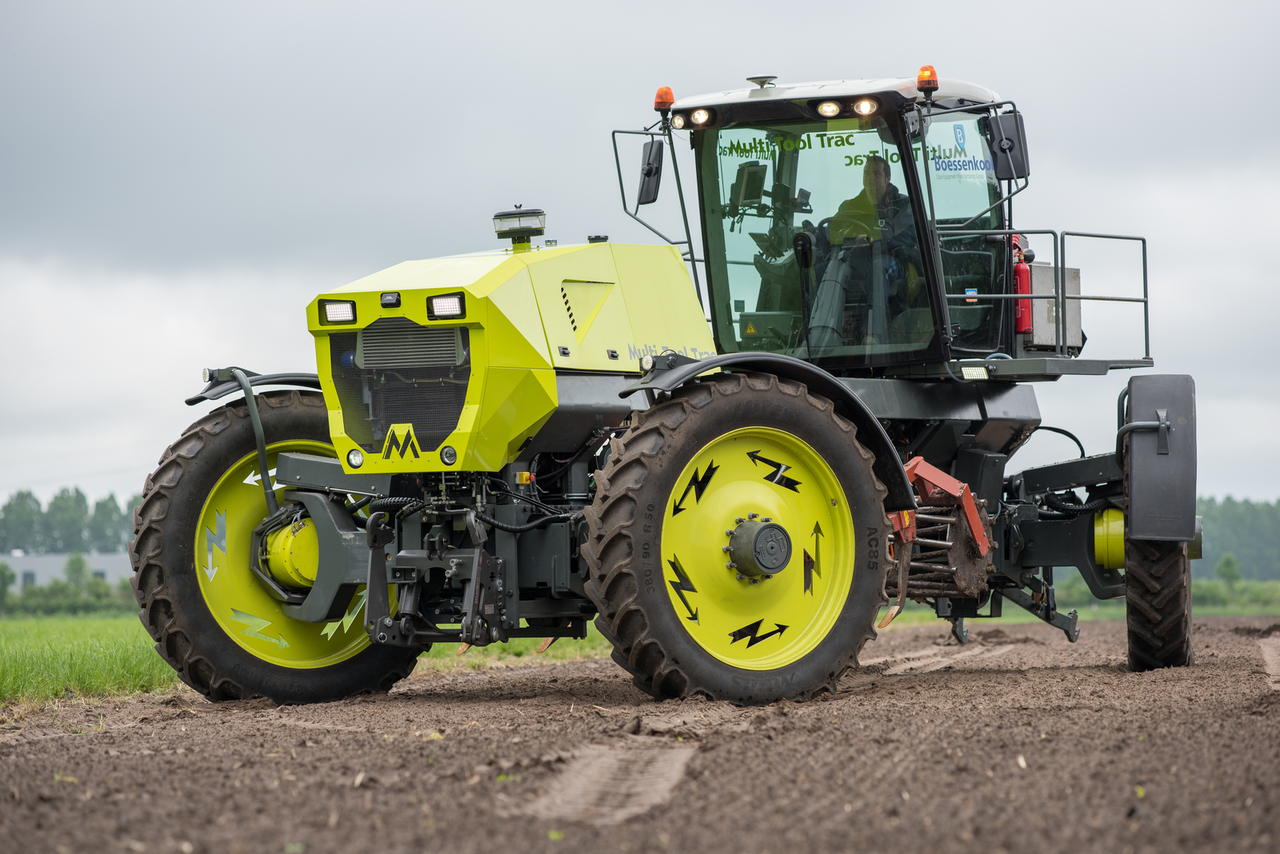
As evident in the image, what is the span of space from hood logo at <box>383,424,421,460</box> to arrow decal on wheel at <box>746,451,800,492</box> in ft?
5.61

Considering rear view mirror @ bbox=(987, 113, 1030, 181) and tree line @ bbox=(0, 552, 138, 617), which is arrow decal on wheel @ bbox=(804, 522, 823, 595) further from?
tree line @ bbox=(0, 552, 138, 617)

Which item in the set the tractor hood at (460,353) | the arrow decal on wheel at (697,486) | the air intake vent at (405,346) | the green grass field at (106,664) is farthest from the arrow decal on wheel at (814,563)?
the green grass field at (106,664)

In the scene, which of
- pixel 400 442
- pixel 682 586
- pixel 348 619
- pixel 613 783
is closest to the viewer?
pixel 613 783

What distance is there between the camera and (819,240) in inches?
346

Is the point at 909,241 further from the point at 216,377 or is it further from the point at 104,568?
the point at 104,568

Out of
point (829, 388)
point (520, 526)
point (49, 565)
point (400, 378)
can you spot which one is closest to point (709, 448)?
point (829, 388)

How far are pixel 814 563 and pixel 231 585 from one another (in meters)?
3.30

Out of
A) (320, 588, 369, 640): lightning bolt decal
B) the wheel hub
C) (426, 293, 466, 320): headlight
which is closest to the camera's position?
the wheel hub

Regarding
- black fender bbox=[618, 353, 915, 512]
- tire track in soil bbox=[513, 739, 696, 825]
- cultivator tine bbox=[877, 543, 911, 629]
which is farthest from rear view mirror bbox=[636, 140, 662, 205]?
tire track in soil bbox=[513, 739, 696, 825]

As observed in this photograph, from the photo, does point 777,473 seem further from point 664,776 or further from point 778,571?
point 664,776

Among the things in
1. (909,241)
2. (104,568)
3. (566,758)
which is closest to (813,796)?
(566,758)

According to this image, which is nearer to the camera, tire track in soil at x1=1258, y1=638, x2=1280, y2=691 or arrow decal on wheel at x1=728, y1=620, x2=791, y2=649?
arrow decal on wheel at x1=728, y1=620, x2=791, y2=649

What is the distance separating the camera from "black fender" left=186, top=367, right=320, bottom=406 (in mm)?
7668

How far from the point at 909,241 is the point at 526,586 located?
351 cm
